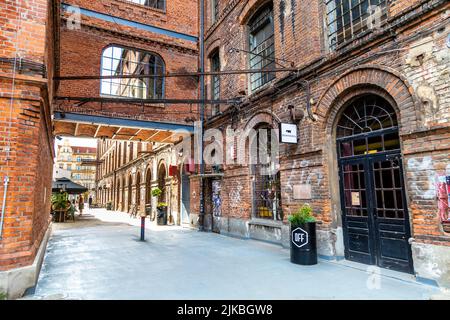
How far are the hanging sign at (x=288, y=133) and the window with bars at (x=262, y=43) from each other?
8.38 feet

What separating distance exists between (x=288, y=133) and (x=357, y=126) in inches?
64.3

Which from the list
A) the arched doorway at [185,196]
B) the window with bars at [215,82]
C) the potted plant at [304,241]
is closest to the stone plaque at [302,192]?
the potted plant at [304,241]

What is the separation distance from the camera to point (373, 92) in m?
6.14

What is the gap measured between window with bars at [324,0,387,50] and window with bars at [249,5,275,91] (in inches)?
92.5

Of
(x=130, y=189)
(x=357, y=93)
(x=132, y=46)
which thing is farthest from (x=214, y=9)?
(x=130, y=189)

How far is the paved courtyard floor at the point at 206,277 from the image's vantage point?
4.57 meters

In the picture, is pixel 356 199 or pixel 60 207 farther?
pixel 60 207

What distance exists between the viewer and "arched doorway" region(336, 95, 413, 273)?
18.8ft

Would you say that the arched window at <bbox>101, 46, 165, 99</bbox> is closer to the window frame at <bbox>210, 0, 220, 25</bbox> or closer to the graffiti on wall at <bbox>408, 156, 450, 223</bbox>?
the window frame at <bbox>210, 0, 220, 25</bbox>

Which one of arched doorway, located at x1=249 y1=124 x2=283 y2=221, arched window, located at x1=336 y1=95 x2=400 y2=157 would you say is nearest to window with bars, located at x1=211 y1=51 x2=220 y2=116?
arched doorway, located at x1=249 y1=124 x2=283 y2=221

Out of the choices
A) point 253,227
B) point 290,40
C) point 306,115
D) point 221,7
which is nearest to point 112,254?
point 253,227

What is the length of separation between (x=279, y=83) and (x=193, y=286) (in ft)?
20.0

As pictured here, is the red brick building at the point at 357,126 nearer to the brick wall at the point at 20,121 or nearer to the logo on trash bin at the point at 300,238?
the logo on trash bin at the point at 300,238

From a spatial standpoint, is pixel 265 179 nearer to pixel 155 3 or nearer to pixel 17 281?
pixel 17 281
